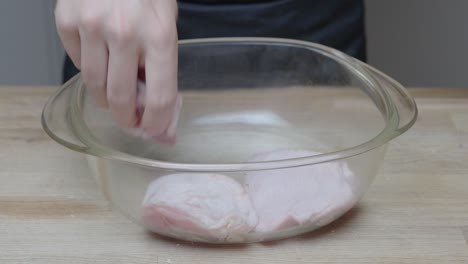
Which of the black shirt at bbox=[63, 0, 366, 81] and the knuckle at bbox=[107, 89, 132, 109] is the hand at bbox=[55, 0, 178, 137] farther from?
the black shirt at bbox=[63, 0, 366, 81]

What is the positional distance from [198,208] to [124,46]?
156 millimetres

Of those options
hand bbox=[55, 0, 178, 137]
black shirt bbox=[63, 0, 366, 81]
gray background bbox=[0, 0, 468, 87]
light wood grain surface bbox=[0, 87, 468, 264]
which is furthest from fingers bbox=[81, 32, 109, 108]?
gray background bbox=[0, 0, 468, 87]

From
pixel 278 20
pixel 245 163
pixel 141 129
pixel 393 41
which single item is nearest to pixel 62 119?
pixel 141 129

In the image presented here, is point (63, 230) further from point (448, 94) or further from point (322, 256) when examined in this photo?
point (448, 94)

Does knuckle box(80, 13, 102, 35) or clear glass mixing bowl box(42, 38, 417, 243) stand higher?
knuckle box(80, 13, 102, 35)

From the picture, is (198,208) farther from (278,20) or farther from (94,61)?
(278,20)

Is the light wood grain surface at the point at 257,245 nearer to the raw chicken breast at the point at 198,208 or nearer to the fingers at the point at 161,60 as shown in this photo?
the raw chicken breast at the point at 198,208

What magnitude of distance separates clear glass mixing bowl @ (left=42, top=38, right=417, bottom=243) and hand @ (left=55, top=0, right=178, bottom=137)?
0.05 meters

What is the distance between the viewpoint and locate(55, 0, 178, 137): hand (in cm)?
52

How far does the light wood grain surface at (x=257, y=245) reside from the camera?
59cm

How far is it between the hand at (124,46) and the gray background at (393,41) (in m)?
0.90

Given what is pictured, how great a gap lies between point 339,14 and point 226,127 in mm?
270

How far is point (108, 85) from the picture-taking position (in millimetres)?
556

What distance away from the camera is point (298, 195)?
0.59 meters
